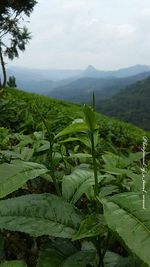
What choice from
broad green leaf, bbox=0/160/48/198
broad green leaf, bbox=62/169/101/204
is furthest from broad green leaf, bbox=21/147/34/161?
broad green leaf, bbox=0/160/48/198

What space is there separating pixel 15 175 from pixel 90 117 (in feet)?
1.01

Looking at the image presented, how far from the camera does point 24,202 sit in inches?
56.3

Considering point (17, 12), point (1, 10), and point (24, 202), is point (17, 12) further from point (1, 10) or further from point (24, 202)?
point (24, 202)

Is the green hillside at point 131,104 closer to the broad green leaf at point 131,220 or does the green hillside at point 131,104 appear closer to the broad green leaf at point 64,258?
the broad green leaf at point 64,258

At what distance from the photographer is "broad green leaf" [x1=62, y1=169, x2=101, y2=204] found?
159 centimetres

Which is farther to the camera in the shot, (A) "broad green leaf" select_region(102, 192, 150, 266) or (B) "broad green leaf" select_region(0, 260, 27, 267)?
(B) "broad green leaf" select_region(0, 260, 27, 267)

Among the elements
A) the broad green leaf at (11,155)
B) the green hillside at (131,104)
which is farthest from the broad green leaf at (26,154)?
the green hillside at (131,104)

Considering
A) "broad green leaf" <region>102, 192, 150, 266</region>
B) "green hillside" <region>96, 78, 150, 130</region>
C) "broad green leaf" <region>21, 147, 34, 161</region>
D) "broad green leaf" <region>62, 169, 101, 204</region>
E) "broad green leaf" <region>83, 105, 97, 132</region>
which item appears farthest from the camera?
"green hillside" <region>96, 78, 150, 130</region>

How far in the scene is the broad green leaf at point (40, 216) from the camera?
1320 mm

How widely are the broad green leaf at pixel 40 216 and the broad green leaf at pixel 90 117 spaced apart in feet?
0.90

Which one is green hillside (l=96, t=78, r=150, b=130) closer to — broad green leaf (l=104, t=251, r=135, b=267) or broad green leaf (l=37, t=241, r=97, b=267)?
broad green leaf (l=104, t=251, r=135, b=267)

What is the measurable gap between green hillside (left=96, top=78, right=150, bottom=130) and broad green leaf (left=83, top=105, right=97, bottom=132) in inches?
4159

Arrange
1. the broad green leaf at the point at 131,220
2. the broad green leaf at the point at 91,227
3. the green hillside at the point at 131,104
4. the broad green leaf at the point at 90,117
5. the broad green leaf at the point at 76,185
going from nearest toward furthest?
the broad green leaf at the point at 131,220 < the broad green leaf at the point at 91,227 < the broad green leaf at the point at 90,117 < the broad green leaf at the point at 76,185 < the green hillside at the point at 131,104

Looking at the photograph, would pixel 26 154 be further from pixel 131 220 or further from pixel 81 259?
pixel 131 220
